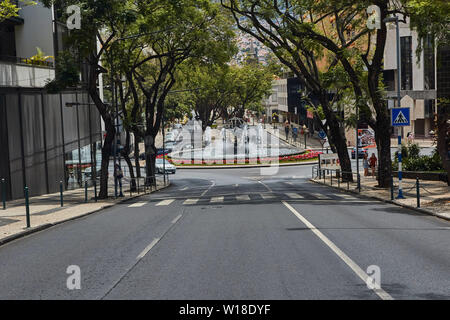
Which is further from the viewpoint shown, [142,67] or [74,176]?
[142,67]

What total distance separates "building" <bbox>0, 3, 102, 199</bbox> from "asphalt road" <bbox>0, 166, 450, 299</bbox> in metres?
13.6

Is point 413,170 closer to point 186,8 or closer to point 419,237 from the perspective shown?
point 186,8

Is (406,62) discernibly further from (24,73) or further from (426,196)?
(24,73)

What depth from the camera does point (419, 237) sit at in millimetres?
13250

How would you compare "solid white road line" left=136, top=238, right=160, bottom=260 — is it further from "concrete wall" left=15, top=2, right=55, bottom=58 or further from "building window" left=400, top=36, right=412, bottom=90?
"building window" left=400, top=36, right=412, bottom=90

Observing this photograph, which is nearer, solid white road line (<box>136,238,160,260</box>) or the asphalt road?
the asphalt road

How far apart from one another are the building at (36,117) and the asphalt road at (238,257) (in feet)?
44.6

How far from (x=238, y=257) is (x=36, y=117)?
1006 inches

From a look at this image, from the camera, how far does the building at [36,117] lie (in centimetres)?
2995

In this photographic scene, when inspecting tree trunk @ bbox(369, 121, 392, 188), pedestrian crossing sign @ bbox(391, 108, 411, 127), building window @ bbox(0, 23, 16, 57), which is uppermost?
building window @ bbox(0, 23, 16, 57)

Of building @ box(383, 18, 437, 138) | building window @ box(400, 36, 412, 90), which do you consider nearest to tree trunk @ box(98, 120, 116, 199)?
building @ box(383, 18, 437, 138)

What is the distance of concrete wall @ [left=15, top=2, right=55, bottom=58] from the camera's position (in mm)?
35156
